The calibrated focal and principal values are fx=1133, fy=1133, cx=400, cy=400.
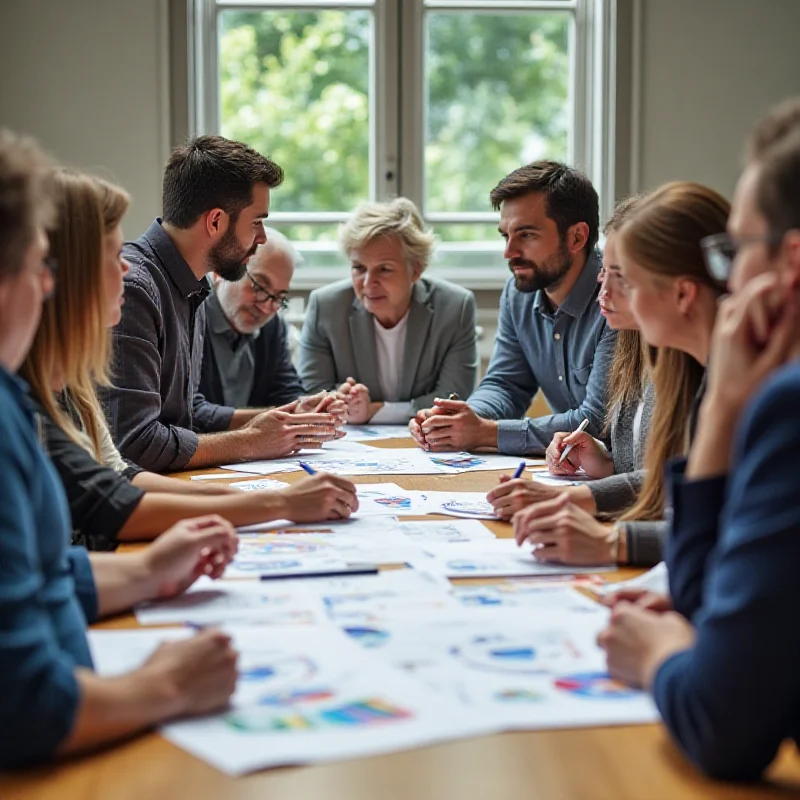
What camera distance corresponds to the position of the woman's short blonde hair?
3.96 meters

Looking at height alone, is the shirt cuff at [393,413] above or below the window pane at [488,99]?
below

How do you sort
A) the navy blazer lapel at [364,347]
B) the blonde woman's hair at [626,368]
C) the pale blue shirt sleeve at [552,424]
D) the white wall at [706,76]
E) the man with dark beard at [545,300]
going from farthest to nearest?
the white wall at [706,76], the navy blazer lapel at [364,347], the man with dark beard at [545,300], the pale blue shirt sleeve at [552,424], the blonde woman's hair at [626,368]

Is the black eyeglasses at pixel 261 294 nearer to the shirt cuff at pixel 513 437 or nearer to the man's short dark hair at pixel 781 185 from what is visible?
the shirt cuff at pixel 513 437

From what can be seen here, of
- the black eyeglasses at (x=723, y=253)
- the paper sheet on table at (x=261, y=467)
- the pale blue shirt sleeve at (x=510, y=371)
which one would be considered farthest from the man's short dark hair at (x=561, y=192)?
the black eyeglasses at (x=723, y=253)

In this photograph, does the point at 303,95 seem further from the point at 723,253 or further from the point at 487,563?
the point at 723,253

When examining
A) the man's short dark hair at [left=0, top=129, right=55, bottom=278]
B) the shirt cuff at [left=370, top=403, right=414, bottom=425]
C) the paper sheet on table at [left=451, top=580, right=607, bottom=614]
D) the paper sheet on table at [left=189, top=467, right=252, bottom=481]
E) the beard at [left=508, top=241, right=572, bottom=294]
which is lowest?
the shirt cuff at [left=370, top=403, right=414, bottom=425]

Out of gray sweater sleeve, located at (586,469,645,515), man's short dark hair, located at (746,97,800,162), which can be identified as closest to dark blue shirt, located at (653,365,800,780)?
man's short dark hair, located at (746,97,800,162)

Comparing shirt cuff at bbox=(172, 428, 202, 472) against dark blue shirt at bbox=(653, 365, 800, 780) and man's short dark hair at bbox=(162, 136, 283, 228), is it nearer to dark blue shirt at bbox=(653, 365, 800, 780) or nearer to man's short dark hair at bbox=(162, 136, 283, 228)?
man's short dark hair at bbox=(162, 136, 283, 228)

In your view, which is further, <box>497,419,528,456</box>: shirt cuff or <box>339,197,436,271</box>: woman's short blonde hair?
<box>339,197,436,271</box>: woman's short blonde hair

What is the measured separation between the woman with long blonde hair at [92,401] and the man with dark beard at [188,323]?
531mm

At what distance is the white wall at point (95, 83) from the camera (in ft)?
17.0

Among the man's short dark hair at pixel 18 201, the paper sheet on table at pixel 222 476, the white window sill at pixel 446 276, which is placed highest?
the man's short dark hair at pixel 18 201

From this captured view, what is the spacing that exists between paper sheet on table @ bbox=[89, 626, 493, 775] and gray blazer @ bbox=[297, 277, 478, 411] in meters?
2.74

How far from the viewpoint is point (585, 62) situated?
218 inches
